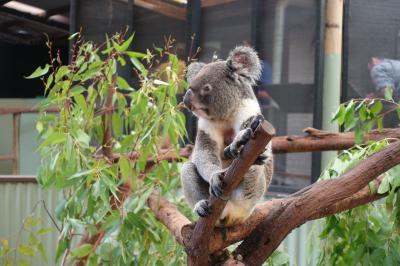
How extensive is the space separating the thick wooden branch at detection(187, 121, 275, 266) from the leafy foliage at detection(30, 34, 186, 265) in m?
0.60

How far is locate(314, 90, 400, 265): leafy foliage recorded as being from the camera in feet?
7.41

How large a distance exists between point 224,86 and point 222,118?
0.39ft

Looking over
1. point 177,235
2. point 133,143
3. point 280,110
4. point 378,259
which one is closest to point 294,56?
point 280,110

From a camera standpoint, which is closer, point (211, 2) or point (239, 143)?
point (239, 143)

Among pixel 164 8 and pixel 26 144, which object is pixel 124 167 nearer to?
pixel 164 8

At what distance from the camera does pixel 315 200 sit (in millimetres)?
1953

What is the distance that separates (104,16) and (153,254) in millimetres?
2481

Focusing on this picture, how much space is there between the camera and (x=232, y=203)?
202 cm

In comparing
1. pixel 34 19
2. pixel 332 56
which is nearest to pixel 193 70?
pixel 332 56

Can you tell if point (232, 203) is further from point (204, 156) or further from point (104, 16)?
point (104, 16)

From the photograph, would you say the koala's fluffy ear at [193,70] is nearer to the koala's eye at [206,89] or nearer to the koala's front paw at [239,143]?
the koala's eye at [206,89]

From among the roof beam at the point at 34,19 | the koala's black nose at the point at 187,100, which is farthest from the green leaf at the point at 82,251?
the roof beam at the point at 34,19

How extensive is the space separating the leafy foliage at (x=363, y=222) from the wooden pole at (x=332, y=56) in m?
0.98

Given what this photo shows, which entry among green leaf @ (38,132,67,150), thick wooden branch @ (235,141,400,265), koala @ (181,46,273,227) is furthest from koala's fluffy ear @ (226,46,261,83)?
green leaf @ (38,132,67,150)
